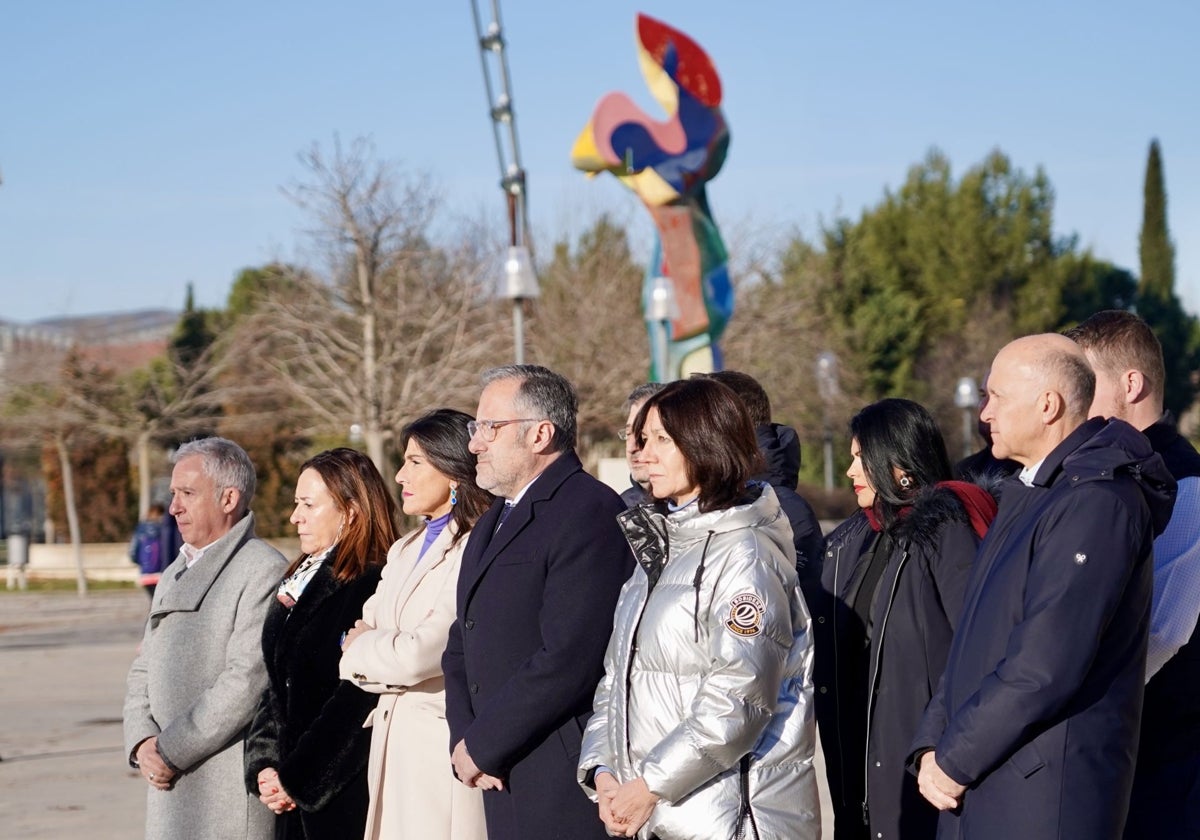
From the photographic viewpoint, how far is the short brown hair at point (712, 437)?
402cm

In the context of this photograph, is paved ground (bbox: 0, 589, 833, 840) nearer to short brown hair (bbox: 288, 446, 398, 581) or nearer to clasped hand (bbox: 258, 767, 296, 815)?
clasped hand (bbox: 258, 767, 296, 815)

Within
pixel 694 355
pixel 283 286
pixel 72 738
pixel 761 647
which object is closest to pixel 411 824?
pixel 761 647

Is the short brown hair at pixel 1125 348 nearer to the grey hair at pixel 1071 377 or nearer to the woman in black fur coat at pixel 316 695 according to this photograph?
the grey hair at pixel 1071 377

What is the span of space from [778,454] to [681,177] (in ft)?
52.8

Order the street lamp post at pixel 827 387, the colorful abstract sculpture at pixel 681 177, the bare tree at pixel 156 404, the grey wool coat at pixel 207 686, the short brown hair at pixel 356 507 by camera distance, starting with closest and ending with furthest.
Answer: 1. the grey wool coat at pixel 207 686
2. the short brown hair at pixel 356 507
3. the colorful abstract sculpture at pixel 681 177
4. the bare tree at pixel 156 404
5. the street lamp post at pixel 827 387

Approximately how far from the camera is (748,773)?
3816mm

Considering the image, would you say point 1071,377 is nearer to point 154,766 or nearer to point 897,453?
point 897,453

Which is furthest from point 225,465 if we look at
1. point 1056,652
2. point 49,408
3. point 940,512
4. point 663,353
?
point 49,408

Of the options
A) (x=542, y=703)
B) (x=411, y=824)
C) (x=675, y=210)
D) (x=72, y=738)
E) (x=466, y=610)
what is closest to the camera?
(x=542, y=703)

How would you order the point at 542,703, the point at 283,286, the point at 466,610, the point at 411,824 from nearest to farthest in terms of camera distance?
1. the point at 542,703
2. the point at 466,610
3. the point at 411,824
4. the point at 283,286

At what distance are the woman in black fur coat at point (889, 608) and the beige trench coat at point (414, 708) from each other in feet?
3.92

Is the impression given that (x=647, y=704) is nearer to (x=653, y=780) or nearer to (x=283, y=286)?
(x=653, y=780)

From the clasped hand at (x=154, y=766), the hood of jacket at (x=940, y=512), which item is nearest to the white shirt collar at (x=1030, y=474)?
the hood of jacket at (x=940, y=512)

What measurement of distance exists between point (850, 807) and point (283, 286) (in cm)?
2699
